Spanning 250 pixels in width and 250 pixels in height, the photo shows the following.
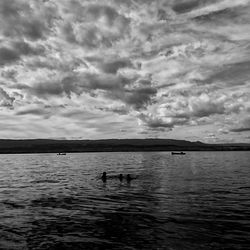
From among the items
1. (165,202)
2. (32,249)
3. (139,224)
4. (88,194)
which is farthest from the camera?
(88,194)

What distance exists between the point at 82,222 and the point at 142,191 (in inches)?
731

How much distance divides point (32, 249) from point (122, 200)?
1794 centimetres

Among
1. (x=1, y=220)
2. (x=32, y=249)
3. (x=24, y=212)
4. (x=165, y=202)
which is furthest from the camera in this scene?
(x=165, y=202)

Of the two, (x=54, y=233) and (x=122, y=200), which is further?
(x=122, y=200)

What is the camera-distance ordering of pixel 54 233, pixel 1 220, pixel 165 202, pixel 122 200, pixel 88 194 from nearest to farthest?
pixel 54 233 → pixel 1 220 → pixel 165 202 → pixel 122 200 → pixel 88 194

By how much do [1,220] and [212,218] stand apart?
17.9 metres

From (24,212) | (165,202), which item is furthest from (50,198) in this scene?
(165,202)

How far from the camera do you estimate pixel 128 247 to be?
61.2 ft

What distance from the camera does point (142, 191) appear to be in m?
42.4

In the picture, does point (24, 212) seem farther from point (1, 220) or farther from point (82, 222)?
point (82, 222)

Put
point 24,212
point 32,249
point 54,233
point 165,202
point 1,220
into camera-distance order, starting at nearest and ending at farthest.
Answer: point 32,249, point 54,233, point 1,220, point 24,212, point 165,202

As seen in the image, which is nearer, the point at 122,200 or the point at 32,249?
the point at 32,249

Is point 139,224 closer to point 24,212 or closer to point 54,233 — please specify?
point 54,233

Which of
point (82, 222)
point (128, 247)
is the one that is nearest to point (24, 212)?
point (82, 222)
